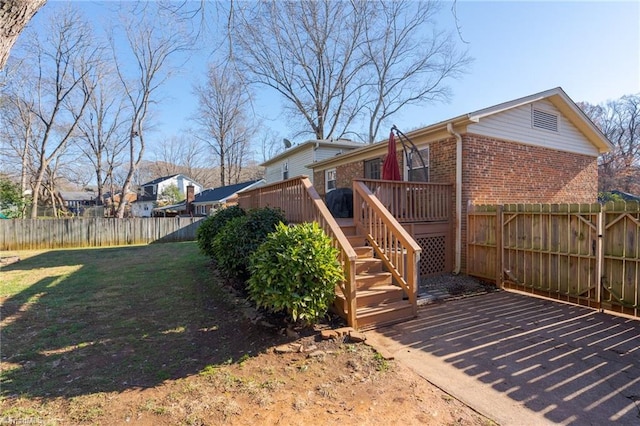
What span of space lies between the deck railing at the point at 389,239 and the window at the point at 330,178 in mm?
7034

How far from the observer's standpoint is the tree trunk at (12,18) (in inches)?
78.9

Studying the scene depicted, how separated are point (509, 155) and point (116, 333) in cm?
934

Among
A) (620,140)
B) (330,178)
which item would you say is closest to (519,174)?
(330,178)

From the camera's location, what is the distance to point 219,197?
30.1 m

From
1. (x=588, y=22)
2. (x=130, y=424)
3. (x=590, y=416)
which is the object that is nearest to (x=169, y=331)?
(x=130, y=424)

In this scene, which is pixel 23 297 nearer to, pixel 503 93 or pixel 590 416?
pixel 590 416

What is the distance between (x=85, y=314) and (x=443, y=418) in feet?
18.4

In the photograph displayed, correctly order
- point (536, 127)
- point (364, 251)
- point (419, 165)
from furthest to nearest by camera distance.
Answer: point (419, 165) < point (536, 127) < point (364, 251)

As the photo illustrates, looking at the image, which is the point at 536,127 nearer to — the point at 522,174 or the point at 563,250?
the point at 522,174

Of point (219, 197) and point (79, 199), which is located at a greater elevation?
point (79, 199)

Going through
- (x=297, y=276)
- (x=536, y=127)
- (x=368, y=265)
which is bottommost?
(x=368, y=265)

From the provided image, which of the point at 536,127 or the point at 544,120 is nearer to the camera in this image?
the point at 536,127

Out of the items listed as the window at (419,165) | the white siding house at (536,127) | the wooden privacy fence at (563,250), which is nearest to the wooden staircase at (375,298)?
the wooden privacy fence at (563,250)

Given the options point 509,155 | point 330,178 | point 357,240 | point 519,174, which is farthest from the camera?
point 330,178
